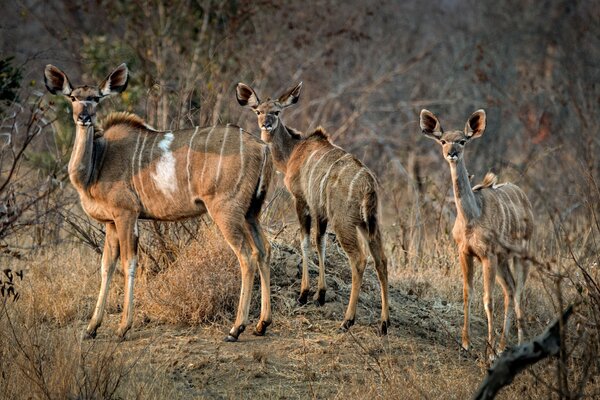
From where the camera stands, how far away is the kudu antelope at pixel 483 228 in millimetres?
6578

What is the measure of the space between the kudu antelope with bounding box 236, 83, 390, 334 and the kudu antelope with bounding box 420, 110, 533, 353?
55 cm

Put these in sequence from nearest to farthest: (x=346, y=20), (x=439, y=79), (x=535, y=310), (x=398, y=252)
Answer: (x=535, y=310) → (x=398, y=252) → (x=346, y=20) → (x=439, y=79)

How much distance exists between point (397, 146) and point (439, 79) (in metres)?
1.82

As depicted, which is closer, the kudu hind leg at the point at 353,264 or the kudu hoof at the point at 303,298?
the kudu hind leg at the point at 353,264

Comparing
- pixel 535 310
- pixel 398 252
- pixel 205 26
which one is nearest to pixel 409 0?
pixel 205 26

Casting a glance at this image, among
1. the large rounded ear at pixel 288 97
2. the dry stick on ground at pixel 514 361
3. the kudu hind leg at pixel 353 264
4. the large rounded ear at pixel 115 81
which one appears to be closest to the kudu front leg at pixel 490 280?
the kudu hind leg at pixel 353 264

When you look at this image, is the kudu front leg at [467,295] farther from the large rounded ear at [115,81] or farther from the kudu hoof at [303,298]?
the large rounded ear at [115,81]

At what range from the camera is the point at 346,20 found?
50.9 feet

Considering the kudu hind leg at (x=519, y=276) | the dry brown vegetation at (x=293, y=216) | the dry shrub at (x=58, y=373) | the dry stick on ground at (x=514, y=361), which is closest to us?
the dry stick on ground at (x=514, y=361)

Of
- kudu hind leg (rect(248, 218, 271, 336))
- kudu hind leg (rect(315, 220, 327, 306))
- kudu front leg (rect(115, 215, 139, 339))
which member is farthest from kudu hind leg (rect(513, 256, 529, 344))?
kudu front leg (rect(115, 215, 139, 339))

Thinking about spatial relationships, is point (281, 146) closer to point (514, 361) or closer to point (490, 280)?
point (490, 280)

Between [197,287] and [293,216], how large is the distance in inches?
96.3

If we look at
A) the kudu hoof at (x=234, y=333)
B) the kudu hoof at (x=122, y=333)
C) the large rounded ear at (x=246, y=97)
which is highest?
the large rounded ear at (x=246, y=97)

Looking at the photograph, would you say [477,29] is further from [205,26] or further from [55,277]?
[55,277]
